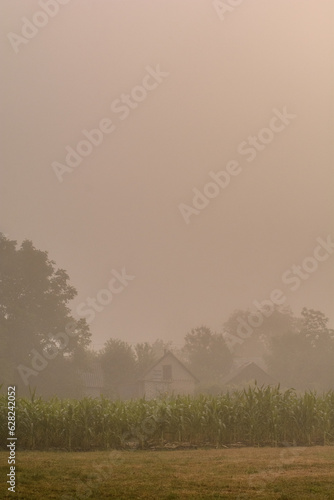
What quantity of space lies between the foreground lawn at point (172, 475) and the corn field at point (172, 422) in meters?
2.30

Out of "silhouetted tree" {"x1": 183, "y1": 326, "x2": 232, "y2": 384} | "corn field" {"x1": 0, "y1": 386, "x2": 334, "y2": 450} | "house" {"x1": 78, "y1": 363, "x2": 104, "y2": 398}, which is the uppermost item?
"silhouetted tree" {"x1": 183, "y1": 326, "x2": 232, "y2": 384}

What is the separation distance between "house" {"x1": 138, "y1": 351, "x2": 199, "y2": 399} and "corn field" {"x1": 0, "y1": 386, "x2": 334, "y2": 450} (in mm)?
53648

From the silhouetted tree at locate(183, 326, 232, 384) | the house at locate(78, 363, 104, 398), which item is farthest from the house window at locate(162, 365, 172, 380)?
the silhouetted tree at locate(183, 326, 232, 384)

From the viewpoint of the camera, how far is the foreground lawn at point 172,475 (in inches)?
500

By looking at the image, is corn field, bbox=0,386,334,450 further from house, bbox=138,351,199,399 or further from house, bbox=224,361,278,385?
house, bbox=224,361,278,385

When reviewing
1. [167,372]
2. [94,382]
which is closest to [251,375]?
[167,372]

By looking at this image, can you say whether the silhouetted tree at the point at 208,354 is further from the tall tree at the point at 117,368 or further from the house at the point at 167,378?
the tall tree at the point at 117,368

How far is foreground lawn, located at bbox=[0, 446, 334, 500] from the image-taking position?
41.6 ft

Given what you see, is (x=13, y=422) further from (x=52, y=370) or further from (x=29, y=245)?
(x=29, y=245)

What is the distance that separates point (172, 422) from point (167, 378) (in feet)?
190

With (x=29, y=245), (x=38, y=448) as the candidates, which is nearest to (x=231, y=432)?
(x=38, y=448)

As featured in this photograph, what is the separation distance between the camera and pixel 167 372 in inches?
3206

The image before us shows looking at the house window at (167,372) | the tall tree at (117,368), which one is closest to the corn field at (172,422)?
the house window at (167,372)

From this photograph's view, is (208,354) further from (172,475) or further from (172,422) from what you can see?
(172,475)
